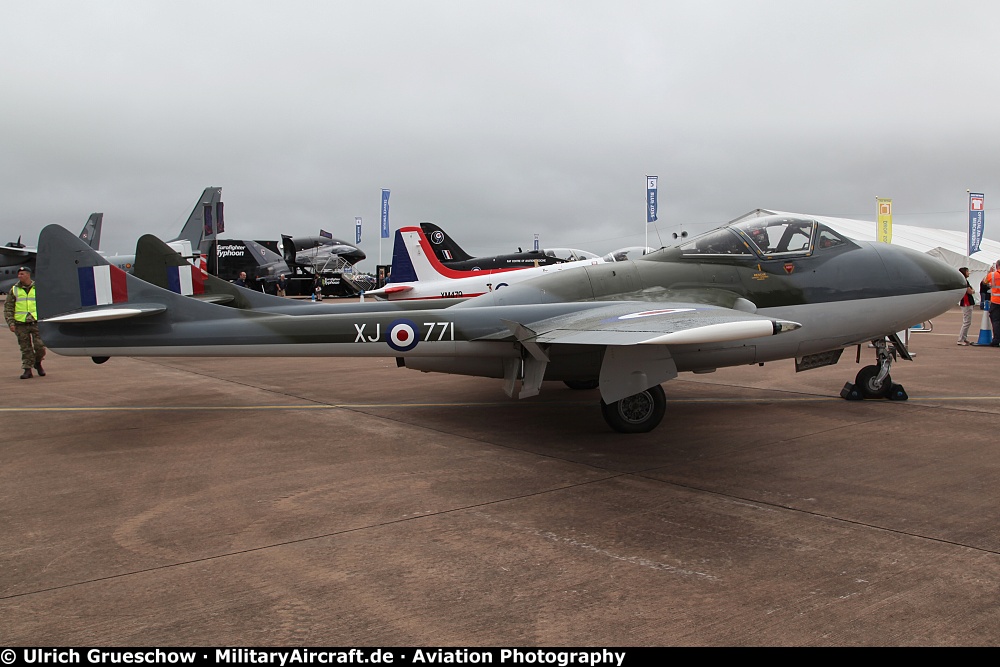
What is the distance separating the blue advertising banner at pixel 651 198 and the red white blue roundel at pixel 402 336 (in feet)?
91.2

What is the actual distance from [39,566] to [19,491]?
196 cm

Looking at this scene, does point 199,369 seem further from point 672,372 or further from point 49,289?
point 672,372

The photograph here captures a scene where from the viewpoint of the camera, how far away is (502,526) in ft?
15.2

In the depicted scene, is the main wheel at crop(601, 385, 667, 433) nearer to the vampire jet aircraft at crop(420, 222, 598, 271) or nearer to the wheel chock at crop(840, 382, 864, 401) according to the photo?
the wheel chock at crop(840, 382, 864, 401)

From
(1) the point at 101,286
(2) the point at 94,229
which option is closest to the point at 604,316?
(1) the point at 101,286

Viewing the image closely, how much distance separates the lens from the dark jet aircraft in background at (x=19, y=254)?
36.6 metres

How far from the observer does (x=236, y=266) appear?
A: 4444cm

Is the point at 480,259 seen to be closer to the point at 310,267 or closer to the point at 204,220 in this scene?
the point at 204,220

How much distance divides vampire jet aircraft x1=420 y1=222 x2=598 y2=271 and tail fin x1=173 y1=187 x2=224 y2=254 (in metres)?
12.6

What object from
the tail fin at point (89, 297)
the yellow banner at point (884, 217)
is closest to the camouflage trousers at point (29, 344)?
the tail fin at point (89, 297)

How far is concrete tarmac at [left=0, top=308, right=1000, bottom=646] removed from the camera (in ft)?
10.7

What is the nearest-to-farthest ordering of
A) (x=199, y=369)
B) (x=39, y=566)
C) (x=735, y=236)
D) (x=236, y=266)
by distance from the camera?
(x=39, y=566)
(x=735, y=236)
(x=199, y=369)
(x=236, y=266)

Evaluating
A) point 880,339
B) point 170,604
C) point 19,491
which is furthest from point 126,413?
point 880,339

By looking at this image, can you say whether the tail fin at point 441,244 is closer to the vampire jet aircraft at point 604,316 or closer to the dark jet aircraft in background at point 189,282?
the dark jet aircraft in background at point 189,282
